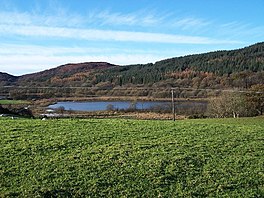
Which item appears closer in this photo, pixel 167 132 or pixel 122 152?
pixel 122 152

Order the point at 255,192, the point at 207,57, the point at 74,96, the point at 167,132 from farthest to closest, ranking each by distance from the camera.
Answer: the point at 207,57 < the point at 74,96 < the point at 167,132 < the point at 255,192

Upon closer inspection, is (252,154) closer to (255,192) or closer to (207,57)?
(255,192)

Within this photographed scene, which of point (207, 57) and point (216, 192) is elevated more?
point (207, 57)

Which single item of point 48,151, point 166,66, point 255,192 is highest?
point 166,66

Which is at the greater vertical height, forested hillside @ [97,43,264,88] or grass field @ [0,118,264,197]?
forested hillside @ [97,43,264,88]

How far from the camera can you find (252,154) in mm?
7164

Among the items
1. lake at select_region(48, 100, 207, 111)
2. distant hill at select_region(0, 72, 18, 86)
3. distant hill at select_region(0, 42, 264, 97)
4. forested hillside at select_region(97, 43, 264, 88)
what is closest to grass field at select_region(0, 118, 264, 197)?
distant hill at select_region(0, 72, 18, 86)

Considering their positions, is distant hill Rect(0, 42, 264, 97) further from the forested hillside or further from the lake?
the lake

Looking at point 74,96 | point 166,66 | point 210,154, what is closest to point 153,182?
point 210,154

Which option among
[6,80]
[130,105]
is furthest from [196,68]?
[130,105]

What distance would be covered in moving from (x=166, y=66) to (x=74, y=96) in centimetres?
8425

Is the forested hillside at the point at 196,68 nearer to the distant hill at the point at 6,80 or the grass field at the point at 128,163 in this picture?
the distant hill at the point at 6,80

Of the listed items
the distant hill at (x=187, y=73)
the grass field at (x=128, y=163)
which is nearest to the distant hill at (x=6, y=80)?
the distant hill at (x=187, y=73)

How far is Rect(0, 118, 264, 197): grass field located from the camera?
513 cm
